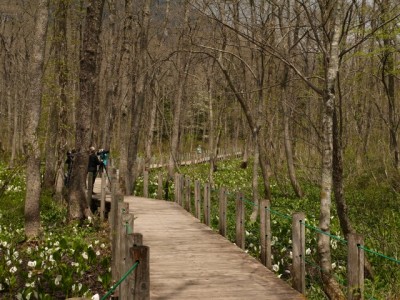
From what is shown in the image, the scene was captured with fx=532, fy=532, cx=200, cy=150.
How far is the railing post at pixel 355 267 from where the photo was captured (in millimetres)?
5969

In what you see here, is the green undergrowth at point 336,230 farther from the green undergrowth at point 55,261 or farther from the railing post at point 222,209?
the green undergrowth at point 55,261

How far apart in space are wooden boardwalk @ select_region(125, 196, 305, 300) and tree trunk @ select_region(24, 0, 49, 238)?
2481mm

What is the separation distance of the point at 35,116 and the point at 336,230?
8198 mm

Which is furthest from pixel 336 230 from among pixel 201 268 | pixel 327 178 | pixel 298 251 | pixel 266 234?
pixel 298 251

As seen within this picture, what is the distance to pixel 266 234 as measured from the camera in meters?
8.93

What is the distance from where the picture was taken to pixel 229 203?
2066cm

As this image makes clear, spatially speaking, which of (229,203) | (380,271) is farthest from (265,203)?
(229,203)

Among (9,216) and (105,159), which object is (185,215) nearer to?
(9,216)

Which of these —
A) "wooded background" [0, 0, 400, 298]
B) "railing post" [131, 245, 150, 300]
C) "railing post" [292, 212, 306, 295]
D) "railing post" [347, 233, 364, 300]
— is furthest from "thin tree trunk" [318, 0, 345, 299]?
"railing post" [131, 245, 150, 300]

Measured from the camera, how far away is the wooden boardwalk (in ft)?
23.0

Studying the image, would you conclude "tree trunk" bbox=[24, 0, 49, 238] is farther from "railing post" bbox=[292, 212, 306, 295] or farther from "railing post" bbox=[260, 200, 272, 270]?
"railing post" bbox=[292, 212, 306, 295]

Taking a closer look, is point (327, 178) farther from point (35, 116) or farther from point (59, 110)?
point (59, 110)

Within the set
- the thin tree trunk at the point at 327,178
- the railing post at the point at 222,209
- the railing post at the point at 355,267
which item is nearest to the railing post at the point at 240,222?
the railing post at the point at 222,209

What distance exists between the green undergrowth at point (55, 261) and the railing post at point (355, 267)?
4.21 metres
